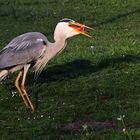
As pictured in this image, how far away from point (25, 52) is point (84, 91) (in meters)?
1.39

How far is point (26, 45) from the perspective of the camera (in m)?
9.76

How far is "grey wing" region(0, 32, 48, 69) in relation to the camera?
9.69 metres

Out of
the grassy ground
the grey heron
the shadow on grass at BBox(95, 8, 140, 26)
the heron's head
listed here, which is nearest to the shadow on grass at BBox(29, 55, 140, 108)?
the grassy ground

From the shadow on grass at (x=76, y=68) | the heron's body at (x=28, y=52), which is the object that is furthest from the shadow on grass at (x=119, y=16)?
the heron's body at (x=28, y=52)

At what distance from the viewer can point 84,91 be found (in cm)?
1043

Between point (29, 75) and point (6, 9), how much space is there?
393 inches

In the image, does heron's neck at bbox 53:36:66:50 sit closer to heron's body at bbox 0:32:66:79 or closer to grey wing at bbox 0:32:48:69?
heron's body at bbox 0:32:66:79

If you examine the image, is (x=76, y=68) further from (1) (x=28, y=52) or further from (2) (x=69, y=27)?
(2) (x=69, y=27)

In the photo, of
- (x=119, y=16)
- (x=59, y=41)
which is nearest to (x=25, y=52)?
(x=59, y=41)

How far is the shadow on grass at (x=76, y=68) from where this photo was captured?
467 inches

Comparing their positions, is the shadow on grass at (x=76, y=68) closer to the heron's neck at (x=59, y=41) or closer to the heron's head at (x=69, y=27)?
the heron's neck at (x=59, y=41)

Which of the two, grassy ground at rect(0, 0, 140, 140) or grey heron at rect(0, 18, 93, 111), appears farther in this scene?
grey heron at rect(0, 18, 93, 111)

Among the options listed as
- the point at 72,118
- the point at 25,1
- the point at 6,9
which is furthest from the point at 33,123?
the point at 25,1

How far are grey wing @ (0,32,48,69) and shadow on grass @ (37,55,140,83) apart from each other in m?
1.96
